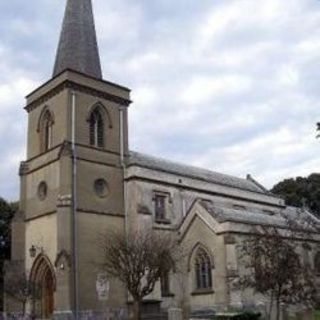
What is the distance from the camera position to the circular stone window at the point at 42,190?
39.7 meters

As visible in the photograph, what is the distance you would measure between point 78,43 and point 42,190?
11.5 meters

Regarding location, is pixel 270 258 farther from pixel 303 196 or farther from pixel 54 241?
pixel 303 196

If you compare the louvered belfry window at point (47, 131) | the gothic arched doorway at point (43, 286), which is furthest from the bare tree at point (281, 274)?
the louvered belfry window at point (47, 131)

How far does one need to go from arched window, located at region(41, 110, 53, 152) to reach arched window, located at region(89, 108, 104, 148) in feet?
9.71

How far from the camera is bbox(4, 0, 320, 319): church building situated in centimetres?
3666

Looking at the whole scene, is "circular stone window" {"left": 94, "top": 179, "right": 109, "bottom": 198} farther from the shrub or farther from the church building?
the shrub

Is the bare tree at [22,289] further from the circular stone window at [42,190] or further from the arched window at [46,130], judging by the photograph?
the arched window at [46,130]

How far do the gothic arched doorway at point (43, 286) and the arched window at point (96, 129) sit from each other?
871cm

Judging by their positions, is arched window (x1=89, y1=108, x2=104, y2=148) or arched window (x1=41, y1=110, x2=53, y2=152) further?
arched window (x1=41, y1=110, x2=53, y2=152)

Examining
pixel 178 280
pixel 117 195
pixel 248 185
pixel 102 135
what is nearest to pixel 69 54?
pixel 102 135

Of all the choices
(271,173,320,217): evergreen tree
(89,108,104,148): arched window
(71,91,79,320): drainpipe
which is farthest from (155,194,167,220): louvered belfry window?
(271,173,320,217): evergreen tree

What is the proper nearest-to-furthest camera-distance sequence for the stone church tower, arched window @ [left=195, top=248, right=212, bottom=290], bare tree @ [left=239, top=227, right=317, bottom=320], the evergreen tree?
bare tree @ [left=239, top=227, right=317, bottom=320] < the stone church tower < arched window @ [left=195, top=248, right=212, bottom=290] < the evergreen tree

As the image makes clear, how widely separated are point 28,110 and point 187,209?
564 inches

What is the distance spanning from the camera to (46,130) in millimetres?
41875
